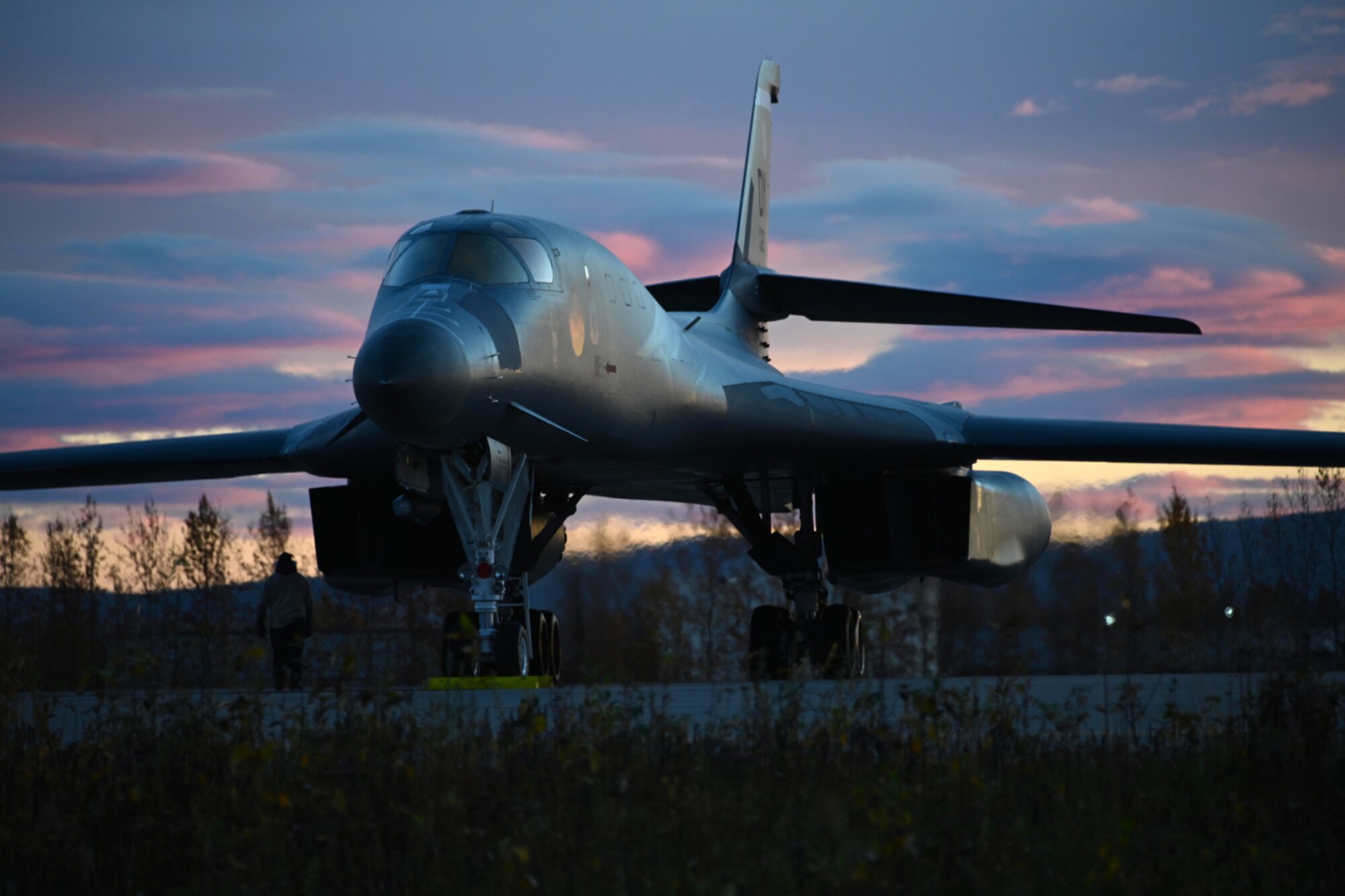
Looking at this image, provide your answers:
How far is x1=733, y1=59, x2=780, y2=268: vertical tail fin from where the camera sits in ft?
66.7

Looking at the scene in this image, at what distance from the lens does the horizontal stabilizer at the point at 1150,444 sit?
15672 mm

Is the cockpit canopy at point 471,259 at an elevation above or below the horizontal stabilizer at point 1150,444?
above

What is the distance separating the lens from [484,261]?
1177cm

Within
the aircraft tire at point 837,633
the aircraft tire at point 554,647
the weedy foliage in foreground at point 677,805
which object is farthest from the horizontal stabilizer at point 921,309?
the weedy foliage in foreground at point 677,805

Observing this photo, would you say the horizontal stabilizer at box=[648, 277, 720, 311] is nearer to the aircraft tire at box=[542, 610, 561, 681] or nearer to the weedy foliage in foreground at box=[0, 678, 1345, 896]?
the aircraft tire at box=[542, 610, 561, 681]

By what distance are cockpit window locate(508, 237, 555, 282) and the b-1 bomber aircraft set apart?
0.03 meters

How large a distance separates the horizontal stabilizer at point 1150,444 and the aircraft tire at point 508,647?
636cm

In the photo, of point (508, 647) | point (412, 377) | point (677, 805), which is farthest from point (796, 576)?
point (677, 805)

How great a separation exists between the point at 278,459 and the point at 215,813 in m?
10.6

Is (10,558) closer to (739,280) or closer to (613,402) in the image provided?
(739,280)

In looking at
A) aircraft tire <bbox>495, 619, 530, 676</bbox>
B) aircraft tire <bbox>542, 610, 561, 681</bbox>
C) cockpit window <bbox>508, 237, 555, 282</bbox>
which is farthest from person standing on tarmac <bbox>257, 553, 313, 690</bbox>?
cockpit window <bbox>508, 237, 555, 282</bbox>

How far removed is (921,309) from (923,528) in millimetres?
2939

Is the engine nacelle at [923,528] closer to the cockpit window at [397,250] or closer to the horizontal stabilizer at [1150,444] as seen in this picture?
the horizontal stabilizer at [1150,444]

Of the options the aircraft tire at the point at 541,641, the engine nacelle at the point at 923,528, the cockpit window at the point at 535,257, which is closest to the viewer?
the cockpit window at the point at 535,257
